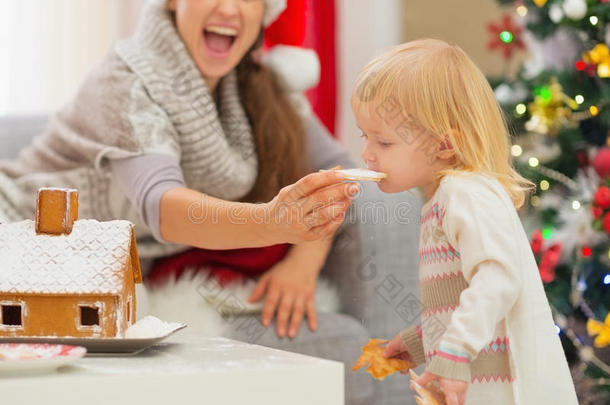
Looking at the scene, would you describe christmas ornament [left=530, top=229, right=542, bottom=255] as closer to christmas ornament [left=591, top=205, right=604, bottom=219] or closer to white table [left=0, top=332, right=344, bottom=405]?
christmas ornament [left=591, top=205, right=604, bottom=219]

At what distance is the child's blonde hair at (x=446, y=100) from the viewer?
3.05 feet

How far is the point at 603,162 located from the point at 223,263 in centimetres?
81

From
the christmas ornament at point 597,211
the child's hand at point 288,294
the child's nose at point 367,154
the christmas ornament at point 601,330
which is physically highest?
the child's nose at point 367,154

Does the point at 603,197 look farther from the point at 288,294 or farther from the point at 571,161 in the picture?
the point at 288,294

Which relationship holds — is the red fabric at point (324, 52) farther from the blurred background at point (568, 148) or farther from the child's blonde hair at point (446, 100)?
the child's blonde hair at point (446, 100)

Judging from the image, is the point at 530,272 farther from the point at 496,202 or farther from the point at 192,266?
the point at 192,266

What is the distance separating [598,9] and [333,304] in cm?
82

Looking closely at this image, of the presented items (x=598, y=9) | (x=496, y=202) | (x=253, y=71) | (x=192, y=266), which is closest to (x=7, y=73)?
(x=253, y=71)

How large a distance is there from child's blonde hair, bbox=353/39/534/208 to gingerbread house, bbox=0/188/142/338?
1.12 feet

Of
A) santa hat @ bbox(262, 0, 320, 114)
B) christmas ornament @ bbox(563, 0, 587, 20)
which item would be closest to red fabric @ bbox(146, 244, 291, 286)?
santa hat @ bbox(262, 0, 320, 114)

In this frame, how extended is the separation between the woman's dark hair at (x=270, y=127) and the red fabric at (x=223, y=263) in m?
0.11

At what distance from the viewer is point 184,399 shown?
0.70 m

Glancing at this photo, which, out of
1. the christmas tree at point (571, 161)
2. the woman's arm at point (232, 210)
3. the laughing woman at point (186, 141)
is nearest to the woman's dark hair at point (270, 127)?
the laughing woman at point (186, 141)

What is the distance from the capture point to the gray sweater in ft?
4.62
